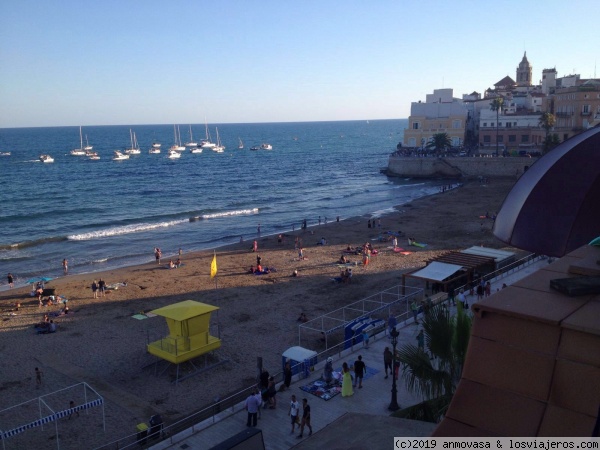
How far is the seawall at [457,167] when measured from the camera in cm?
7306

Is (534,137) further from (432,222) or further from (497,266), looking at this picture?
(497,266)

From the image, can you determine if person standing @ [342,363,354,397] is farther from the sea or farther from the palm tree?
the sea

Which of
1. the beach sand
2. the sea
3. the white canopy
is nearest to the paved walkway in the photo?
the beach sand

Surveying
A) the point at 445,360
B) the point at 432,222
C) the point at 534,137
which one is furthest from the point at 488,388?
the point at 534,137

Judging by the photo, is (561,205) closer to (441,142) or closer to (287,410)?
(287,410)

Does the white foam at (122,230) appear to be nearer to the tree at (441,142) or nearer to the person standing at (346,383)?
the person standing at (346,383)

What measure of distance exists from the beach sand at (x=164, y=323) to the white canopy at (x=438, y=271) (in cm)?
413

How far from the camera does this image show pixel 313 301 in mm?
26984

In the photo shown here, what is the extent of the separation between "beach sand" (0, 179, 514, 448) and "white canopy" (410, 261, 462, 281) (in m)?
4.13

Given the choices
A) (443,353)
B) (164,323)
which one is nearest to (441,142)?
(164,323)

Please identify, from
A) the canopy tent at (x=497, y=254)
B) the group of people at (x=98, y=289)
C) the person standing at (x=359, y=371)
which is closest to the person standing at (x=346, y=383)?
the person standing at (x=359, y=371)

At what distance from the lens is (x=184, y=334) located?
18.4 meters

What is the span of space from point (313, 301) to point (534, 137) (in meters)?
69.0

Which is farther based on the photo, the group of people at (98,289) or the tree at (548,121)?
the tree at (548,121)
